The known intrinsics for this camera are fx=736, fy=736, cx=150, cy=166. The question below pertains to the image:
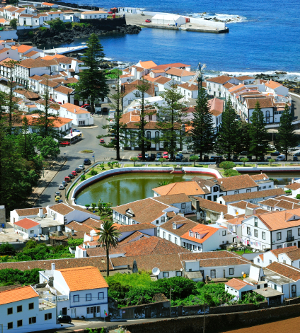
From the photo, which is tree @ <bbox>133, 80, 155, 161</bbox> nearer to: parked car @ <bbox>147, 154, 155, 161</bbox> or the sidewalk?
parked car @ <bbox>147, 154, 155, 161</bbox>

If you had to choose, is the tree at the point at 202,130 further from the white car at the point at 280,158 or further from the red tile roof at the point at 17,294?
the red tile roof at the point at 17,294

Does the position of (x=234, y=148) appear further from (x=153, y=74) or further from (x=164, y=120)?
(x=153, y=74)

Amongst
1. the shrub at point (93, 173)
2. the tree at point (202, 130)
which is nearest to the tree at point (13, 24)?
the tree at point (202, 130)

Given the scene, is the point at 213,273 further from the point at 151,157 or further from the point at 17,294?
the point at 151,157

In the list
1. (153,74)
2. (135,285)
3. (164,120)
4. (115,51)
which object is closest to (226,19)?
(115,51)

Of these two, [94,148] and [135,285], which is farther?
[94,148]

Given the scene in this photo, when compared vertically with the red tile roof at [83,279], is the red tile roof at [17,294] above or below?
above

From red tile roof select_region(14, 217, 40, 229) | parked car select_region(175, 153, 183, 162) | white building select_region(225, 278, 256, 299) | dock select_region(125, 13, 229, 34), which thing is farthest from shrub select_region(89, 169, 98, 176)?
dock select_region(125, 13, 229, 34)
